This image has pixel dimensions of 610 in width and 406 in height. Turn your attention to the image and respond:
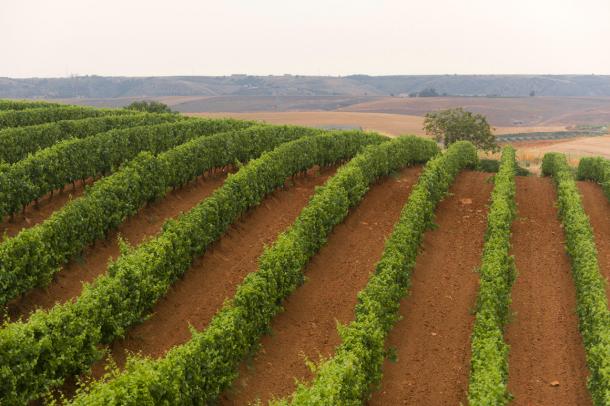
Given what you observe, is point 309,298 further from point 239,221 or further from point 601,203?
point 601,203

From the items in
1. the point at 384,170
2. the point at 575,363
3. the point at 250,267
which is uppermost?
the point at 384,170

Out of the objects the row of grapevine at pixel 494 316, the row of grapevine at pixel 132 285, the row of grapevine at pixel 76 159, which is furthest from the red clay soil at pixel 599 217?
the row of grapevine at pixel 76 159

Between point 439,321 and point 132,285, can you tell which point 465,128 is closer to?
point 439,321

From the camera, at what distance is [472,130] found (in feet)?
217

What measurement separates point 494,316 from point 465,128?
5188 cm

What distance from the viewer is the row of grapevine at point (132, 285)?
13034 millimetres

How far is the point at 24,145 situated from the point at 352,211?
19051mm

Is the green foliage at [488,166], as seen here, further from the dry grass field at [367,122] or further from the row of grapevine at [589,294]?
the dry grass field at [367,122]

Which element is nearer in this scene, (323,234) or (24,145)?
(323,234)

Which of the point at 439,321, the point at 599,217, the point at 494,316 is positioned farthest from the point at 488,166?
the point at 494,316

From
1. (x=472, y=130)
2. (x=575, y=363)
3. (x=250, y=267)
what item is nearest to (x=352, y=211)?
(x=250, y=267)

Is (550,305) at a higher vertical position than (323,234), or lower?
lower

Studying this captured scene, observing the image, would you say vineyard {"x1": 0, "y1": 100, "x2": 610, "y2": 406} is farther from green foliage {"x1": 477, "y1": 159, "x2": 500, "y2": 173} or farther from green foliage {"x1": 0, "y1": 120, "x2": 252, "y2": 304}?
green foliage {"x1": 477, "y1": 159, "x2": 500, "y2": 173}

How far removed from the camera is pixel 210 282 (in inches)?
854
